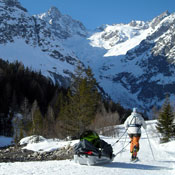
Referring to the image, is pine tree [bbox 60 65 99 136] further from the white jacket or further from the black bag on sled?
the black bag on sled

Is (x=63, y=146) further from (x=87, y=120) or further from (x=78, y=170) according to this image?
(x=78, y=170)

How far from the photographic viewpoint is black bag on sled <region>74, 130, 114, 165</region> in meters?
8.38

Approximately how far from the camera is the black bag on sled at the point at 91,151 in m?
8.38

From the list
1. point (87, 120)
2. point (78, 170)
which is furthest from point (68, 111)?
point (78, 170)

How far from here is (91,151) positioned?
834 centimetres

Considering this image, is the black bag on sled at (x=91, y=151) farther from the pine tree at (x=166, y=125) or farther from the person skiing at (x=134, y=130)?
the pine tree at (x=166, y=125)

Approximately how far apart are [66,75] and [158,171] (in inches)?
7323

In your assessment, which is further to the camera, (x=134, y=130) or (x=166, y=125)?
(x=166, y=125)

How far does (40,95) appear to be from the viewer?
258 ft

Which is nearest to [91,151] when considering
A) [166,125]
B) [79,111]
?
[79,111]

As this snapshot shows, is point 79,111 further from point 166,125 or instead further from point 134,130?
point 134,130

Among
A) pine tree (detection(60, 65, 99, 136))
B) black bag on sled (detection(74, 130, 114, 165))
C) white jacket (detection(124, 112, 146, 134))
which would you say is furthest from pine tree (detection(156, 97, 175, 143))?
black bag on sled (detection(74, 130, 114, 165))

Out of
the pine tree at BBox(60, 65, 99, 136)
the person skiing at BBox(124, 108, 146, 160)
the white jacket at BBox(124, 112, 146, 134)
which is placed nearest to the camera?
the person skiing at BBox(124, 108, 146, 160)

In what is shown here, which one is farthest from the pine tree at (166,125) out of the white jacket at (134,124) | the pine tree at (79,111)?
the white jacket at (134,124)
